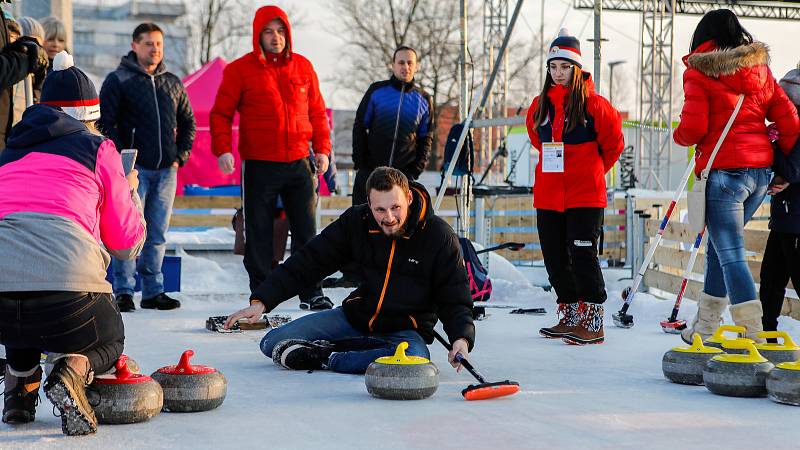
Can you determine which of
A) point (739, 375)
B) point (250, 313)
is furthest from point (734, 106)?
point (250, 313)

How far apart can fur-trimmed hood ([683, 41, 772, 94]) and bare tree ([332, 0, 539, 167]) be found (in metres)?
28.3

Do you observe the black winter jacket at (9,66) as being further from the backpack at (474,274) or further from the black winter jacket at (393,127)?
the backpack at (474,274)

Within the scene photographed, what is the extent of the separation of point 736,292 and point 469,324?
4.80 ft

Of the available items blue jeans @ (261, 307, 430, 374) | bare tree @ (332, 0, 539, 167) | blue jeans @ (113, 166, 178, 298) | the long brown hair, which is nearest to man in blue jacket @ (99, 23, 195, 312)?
blue jeans @ (113, 166, 178, 298)

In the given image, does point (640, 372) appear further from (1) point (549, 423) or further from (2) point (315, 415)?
(2) point (315, 415)

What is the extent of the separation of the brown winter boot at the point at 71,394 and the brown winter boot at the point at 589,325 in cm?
294

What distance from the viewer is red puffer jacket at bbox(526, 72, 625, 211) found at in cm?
542

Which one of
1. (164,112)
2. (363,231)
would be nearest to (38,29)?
(164,112)

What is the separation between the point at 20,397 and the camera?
3158mm

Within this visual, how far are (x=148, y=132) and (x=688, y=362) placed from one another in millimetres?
4066

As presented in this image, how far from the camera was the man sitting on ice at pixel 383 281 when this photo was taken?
4.13m

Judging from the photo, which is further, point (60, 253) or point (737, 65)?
point (737, 65)

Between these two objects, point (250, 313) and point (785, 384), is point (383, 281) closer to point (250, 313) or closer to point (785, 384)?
point (250, 313)

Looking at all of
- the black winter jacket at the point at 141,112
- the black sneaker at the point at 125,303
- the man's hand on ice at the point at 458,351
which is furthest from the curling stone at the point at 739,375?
the black winter jacket at the point at 141,112
